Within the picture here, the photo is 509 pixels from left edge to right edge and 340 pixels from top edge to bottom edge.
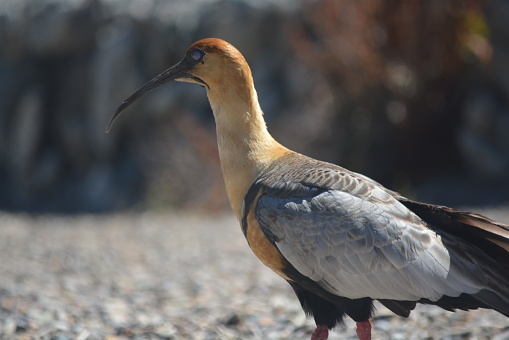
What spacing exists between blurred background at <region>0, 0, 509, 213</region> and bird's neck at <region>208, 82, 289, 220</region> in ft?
21.0

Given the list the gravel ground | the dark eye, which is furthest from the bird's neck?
the gravel ground

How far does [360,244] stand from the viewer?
12.5 ft

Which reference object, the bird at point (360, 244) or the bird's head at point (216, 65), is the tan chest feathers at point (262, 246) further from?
the bird's head at point (216, 65)

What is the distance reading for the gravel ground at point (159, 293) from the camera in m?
4.71

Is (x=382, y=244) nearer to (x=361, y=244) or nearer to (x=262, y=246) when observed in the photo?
(x=361, y=244)

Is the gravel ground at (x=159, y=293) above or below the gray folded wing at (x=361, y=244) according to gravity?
below

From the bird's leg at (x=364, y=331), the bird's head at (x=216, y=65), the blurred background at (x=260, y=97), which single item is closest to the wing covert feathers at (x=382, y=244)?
the bird's leg at (x=364, y=331)

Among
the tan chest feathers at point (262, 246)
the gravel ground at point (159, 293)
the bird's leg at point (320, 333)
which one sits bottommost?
the gravel ground at point (159, 293)

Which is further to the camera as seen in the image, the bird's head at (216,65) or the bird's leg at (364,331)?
the bird's head at (216,65)

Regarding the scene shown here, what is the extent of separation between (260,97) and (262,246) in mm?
9400

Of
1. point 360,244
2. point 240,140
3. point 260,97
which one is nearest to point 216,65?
point 240,140

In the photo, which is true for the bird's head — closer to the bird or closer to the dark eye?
the dark eye

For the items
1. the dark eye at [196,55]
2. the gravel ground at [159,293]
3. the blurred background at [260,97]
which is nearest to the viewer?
the dark eye at [196,55]

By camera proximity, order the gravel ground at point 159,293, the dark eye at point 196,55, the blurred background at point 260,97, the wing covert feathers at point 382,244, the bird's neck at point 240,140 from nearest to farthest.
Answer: the wing covert feathers at point 382,244 → the bird's neck at point 240,140 → the dark eye at point 196,55 → the gravel ground at point 159,293 → the blurred background at point 260,97
